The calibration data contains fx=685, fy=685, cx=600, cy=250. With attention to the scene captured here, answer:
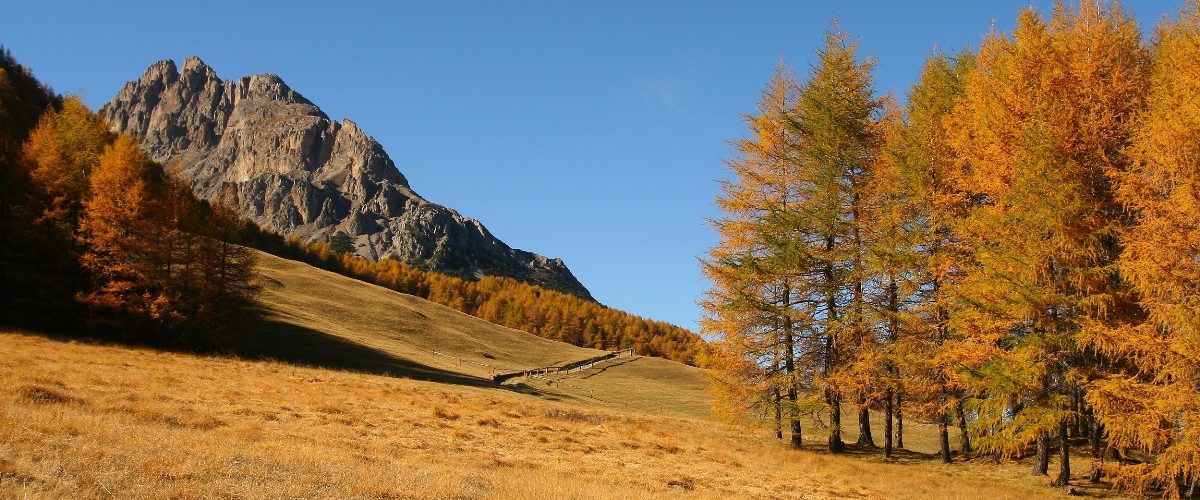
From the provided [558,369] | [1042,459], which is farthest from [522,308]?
[1042,459]

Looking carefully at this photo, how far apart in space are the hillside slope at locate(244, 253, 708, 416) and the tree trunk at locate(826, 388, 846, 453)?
2090 centimetres

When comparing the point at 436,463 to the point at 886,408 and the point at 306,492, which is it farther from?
the point at 886,408

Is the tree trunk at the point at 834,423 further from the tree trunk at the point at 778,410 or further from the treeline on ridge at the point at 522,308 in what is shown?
the treeline on ridge at the point at 522,308

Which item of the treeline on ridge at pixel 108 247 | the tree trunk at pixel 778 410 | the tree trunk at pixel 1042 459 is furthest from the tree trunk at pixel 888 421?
the treeline on ridge at pixel 108 247

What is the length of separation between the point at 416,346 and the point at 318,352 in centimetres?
Answer: 2002

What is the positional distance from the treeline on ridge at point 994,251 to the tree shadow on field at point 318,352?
2585 cm

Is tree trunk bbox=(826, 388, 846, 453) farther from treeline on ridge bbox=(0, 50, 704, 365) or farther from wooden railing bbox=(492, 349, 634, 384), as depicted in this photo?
treeline on ridge bbox=(0, 50, 704, 365)

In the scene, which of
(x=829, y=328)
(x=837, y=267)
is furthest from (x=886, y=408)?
(x=837, y=267)

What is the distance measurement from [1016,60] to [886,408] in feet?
38.2

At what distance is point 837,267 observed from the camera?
24172 millimetres

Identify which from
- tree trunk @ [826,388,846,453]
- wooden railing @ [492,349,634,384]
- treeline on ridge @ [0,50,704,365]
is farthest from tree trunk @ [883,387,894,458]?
treeline on ridge @ [0,50,704,365]

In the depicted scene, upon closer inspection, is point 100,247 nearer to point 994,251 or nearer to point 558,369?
point 994,251

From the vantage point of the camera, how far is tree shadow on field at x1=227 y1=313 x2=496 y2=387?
4372cm

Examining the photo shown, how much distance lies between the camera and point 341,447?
15.0 metres
